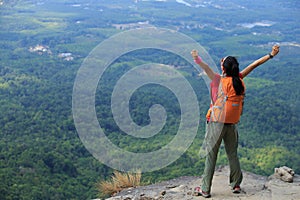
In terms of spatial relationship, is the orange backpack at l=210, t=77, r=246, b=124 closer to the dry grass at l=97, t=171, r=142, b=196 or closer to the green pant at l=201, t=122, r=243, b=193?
the green pant at l=201, t=122, r=243, b=193

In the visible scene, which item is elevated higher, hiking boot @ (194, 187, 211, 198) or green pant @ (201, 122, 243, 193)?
green pant @ (201, 122, 243, 193)

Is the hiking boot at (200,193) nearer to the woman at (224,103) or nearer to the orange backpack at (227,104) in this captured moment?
the woman at (224,103)

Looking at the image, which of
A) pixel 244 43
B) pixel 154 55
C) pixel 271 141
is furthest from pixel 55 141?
pixel 244 43

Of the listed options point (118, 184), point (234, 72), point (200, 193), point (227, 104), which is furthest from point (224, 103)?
point (118, 184)

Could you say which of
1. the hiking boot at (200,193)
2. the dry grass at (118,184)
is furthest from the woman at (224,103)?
the dry grass at (118,184)

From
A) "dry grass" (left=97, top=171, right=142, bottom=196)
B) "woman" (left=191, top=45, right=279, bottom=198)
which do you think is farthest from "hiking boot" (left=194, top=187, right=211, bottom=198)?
"dry grass" (left=97, top=171, right=142, bottom=196)

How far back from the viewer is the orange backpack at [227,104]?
15.3 ft

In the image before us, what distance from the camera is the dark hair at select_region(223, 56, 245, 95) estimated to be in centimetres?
465

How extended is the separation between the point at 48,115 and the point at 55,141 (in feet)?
19.6

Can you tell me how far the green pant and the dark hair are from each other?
1.40ft

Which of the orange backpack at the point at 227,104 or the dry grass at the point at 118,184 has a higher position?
the orange backpack at the point at 227,104

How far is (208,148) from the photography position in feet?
16.2

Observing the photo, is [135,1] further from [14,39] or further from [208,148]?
[208,148]

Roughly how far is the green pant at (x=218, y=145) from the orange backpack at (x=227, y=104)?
4.2 inches
